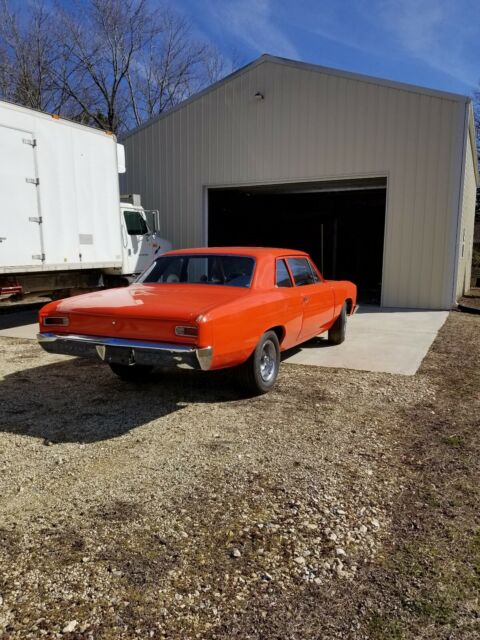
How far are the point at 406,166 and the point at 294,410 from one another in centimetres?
903

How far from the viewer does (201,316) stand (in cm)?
399

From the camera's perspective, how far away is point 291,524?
2.80 meters

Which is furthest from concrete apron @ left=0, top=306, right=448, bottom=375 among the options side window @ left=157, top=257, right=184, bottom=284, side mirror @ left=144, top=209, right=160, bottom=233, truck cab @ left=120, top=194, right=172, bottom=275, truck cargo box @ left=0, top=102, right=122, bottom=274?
side mirror @ left=144, top=209, right=160, bottom=233

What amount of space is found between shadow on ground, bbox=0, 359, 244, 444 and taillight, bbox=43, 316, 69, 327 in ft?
2.72

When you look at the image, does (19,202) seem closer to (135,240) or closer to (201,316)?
(135,240)

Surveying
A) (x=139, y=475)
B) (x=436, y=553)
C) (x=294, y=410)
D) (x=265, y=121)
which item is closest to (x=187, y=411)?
(x=294, y=410)

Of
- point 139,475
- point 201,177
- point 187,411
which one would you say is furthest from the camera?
point 201,177

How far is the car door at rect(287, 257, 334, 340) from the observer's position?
19.1 ft

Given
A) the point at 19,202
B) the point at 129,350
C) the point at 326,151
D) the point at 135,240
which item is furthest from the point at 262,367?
the point at 326,151

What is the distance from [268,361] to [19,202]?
5.27 m

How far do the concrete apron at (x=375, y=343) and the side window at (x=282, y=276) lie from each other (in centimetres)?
134

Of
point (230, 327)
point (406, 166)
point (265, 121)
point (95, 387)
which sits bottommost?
point (95, 387)

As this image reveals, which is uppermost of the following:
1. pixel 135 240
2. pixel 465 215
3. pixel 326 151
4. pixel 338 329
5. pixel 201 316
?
pixel 326 151

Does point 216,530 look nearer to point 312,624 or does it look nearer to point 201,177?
point 312,624
